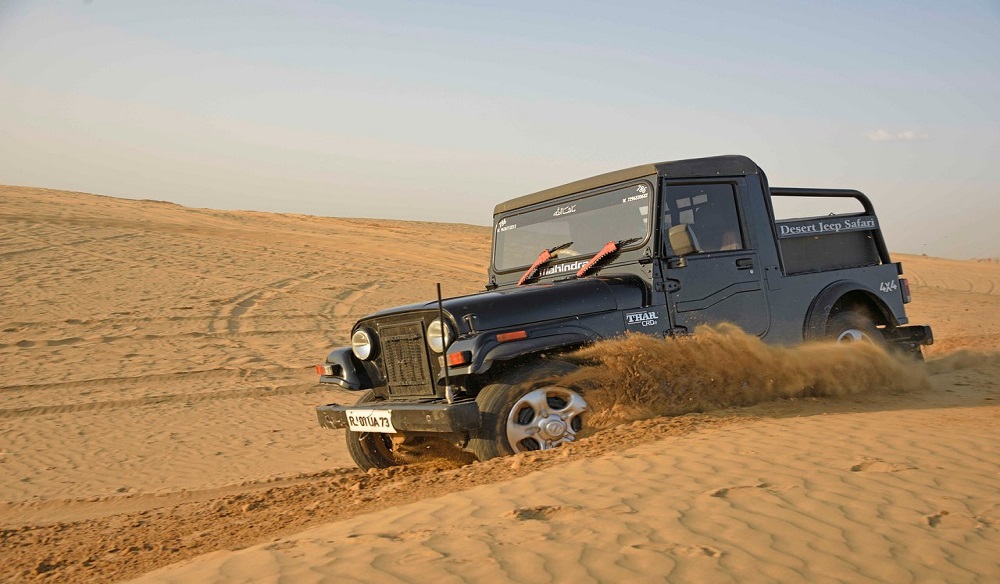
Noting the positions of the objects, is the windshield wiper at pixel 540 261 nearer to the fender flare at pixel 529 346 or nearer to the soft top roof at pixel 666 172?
the soft top roof at pixel 666 172

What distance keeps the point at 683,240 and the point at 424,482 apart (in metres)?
2.46

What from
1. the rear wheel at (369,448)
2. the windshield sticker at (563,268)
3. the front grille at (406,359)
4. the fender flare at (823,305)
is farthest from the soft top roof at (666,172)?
the rear wheel at (369,448)

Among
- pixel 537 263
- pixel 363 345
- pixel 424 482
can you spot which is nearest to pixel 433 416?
pixel 424 482

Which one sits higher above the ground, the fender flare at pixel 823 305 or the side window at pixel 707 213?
the side window at pixel 707 213

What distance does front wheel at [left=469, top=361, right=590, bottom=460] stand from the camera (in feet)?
17.8

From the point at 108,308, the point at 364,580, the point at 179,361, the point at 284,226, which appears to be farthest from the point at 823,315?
the point at 284,226

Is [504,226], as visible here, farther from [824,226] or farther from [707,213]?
[824,226]

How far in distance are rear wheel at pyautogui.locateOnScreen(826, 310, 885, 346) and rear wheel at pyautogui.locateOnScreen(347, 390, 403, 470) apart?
3877mm

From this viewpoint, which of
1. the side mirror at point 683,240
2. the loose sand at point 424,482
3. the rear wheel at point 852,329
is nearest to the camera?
the loose sand at point 424,482

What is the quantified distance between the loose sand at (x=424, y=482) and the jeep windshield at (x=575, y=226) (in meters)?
1.48

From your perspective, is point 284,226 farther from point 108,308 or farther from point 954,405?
point 954,405

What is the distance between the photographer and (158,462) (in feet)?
25.8

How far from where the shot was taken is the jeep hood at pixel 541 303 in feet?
18.7

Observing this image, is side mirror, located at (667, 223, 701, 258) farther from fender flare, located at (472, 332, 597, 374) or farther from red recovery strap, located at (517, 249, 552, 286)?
red recovery strap, located at (517, 249, 552, 286)
